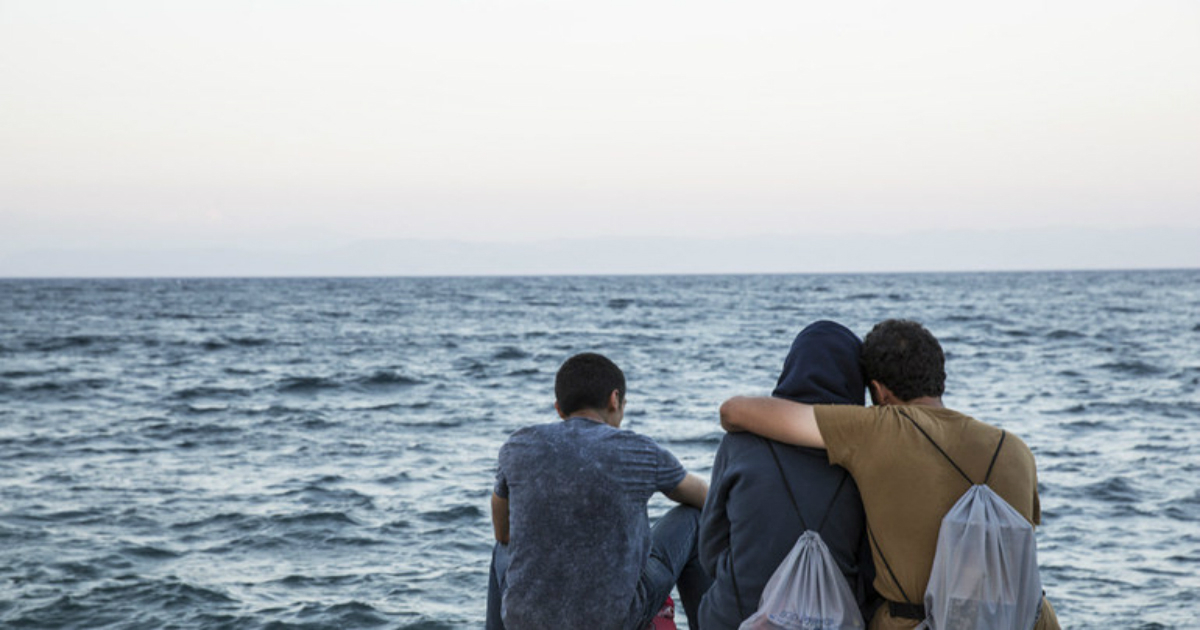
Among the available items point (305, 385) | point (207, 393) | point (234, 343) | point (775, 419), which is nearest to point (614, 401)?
point (775, 419)

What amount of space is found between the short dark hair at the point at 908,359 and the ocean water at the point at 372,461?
427 cm

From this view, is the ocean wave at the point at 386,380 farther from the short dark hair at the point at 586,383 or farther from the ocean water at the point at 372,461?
the short dark hair at the point at 586,383

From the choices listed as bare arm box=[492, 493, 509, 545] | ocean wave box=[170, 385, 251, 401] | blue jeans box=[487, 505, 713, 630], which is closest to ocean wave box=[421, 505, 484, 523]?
blue jeans box=[487, 505, 713, 630]

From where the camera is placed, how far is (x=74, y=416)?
1622cm

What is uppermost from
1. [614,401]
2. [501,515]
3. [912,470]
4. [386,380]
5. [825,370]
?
[825,370]

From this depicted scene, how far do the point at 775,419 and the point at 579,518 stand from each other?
0.85 meters

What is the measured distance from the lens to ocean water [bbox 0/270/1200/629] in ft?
24.2

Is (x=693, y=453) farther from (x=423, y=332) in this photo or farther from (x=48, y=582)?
(x=423, y=332)

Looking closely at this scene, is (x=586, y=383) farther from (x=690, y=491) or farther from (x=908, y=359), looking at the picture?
(x=908, y=359)

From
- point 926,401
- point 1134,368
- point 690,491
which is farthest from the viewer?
point 1134,368

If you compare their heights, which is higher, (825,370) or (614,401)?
(825,370)

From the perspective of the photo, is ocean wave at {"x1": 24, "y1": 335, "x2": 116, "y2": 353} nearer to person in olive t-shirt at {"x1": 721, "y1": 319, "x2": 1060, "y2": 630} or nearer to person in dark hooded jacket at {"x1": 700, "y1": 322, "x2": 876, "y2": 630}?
person in dark hooded jacket at {"x1": 700, "y1": 322, "x2": 876, "y2": 630}

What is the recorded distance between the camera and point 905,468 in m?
3.15

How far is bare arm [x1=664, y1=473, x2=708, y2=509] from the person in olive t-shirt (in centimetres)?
84
